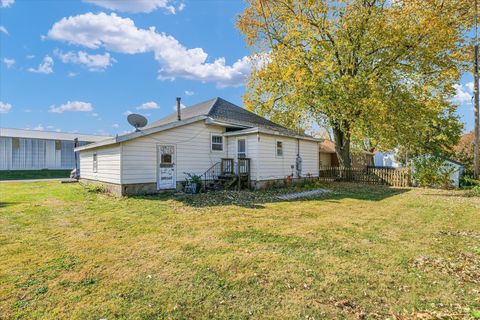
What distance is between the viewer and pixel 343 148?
1934 centimetres

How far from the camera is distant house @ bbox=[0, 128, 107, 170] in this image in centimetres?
2295

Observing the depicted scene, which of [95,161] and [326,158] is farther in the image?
[326,158]

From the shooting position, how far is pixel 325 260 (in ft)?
13.4

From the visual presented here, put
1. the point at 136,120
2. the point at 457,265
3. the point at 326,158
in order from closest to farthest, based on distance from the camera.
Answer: the point at 457,265 < the point at 136,120 < the point at 326,158

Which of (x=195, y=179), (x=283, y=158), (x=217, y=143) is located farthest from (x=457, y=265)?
(x=217, y=143)

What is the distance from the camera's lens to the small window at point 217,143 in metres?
13.0

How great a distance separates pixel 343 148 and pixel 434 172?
6.29 m

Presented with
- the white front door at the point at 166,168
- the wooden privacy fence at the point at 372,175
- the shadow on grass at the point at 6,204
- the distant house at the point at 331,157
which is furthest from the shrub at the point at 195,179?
the distant house at the point at 331,157

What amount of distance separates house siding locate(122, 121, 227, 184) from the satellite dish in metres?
1.02

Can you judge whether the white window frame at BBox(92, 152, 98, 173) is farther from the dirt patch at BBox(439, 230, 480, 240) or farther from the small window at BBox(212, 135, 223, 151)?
the dirt patch at BBox(439, 230, 480, 240)

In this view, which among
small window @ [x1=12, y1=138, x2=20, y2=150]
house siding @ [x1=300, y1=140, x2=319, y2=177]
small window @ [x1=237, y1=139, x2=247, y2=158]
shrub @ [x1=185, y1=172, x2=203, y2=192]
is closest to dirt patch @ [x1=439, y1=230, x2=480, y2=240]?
small window @ [x1=237, y1=139, x2=247, y2=158]

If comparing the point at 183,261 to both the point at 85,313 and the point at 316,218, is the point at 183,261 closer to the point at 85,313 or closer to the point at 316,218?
the point at 85,313

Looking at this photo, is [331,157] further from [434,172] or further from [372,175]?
[434,172]

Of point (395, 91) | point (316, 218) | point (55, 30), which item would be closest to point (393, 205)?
point (316, 218)
